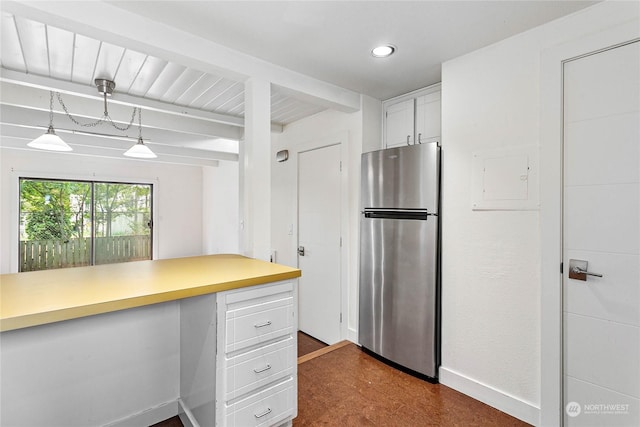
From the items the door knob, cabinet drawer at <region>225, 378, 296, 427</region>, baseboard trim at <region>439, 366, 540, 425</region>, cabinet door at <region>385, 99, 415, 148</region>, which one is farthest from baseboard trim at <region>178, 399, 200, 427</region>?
cabinet door at <region>385, 99, 415, 148</region>

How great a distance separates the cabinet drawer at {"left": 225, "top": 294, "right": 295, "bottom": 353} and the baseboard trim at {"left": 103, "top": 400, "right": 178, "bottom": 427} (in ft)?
2.55

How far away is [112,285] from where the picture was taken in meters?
1.39

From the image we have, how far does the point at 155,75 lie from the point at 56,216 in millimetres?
4837

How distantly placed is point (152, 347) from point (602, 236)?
98.6 inches

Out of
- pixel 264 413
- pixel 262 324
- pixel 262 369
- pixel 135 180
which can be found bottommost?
pixel 264 413

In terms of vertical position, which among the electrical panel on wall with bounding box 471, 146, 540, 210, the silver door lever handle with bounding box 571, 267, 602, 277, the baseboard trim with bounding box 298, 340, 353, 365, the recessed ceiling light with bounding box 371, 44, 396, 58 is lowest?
the baseboard trim with bounding box 298, 340, 353, 365

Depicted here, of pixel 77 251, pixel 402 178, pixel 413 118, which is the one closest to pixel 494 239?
pixel 402 178

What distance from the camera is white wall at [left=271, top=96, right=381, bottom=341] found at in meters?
2.83

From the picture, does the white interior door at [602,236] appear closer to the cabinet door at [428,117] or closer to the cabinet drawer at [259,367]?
the cabinet door at [428,117]

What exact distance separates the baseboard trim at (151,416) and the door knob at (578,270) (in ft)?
7.85

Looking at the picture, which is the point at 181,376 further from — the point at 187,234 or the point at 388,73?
the point at 187,234

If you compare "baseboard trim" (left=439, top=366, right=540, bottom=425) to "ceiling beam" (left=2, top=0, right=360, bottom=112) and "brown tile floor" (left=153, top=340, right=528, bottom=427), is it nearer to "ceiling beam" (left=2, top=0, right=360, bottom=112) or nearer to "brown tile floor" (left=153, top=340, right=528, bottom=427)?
"brown tile floor" (left=153, top=340, right=528, bottom=427)

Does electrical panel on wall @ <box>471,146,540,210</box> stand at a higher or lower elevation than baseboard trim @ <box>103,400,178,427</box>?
A: higher

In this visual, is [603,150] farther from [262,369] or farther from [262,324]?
[262,369]
